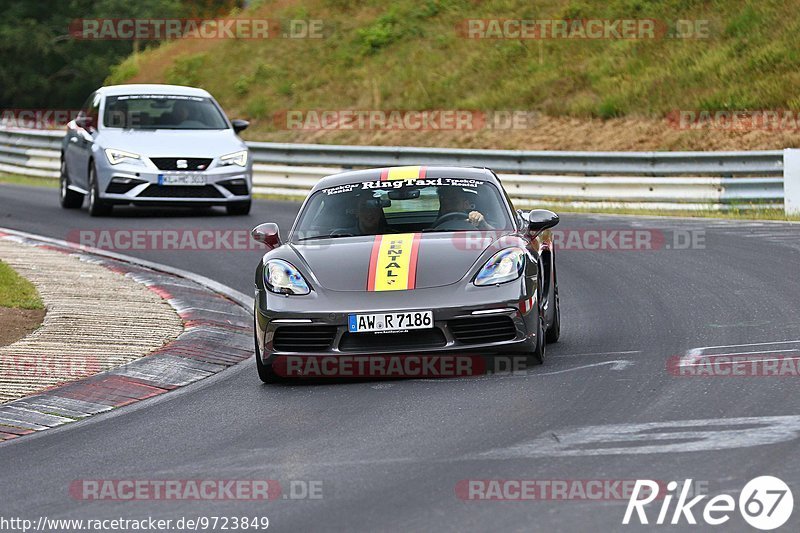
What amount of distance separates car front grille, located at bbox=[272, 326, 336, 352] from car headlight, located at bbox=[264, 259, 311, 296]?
24 cm

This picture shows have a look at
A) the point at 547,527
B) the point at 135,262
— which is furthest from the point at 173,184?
the point at 547,527

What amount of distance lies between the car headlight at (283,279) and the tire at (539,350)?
1.42m

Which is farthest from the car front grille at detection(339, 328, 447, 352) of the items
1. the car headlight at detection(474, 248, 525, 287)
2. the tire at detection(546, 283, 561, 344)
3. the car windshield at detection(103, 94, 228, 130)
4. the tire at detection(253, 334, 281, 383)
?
the car windshield at detection(103, 94, 228, 130)

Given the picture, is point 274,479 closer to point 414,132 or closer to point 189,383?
point 189,383

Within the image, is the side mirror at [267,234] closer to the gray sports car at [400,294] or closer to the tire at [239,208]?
the gray sports car at [400,294]

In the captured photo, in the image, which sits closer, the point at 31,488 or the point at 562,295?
the point at 31,488

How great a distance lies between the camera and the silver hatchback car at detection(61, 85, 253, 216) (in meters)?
18.8

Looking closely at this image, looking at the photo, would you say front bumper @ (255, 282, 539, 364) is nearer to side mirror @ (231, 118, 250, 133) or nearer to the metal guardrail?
side mirror @ (231, 118, 250, 133)

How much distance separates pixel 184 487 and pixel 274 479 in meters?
0.38

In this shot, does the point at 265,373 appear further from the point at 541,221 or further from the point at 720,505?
the point at 720,505

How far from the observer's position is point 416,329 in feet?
28.1

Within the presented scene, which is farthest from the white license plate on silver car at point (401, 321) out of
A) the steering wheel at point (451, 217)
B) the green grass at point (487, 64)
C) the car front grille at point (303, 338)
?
the green grass at point (487, 64)

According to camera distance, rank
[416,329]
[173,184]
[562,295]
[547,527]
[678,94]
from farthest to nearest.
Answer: [678,94] < [173,184] < [562,295] < [416,329] < [547,527]

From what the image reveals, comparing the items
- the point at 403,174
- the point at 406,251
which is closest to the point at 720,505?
the point at 406,251
